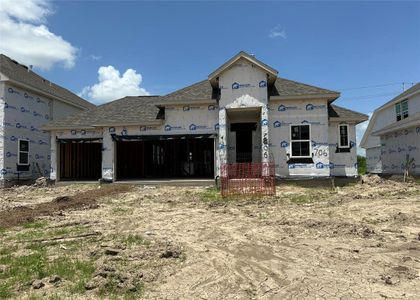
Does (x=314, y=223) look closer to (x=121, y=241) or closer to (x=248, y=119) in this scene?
(x=121, y=241)

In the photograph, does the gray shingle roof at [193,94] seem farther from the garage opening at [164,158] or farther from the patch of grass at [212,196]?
the patch of grass at [212,196]

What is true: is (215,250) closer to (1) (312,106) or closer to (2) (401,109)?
(1) (312,106)

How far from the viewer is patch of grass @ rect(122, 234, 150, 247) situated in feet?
24.9

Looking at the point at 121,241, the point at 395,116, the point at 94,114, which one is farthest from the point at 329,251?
the point at 395,116

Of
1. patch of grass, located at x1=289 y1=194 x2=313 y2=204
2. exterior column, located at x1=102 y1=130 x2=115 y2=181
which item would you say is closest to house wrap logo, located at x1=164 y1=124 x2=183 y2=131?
exterior column, located at x1=102 y1=130 x2=115 y2=181

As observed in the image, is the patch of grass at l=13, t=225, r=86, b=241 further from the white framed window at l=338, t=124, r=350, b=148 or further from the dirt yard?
the white framed window at l=338, t=124, r=350, b=148

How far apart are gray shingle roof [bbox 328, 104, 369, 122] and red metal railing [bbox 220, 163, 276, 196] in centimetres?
496

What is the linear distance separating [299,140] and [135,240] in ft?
43.7

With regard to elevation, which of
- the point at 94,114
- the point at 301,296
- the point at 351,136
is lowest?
the point at 301,296

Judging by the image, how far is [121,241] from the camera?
7762 mm

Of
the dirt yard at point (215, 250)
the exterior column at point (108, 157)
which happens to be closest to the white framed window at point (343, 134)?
the dirt yard at point (215, 250)

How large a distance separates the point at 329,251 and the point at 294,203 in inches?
249

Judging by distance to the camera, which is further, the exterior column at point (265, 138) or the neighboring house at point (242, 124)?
the neighboring house at point (242, 124)

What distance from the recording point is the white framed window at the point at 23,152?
2309cm
